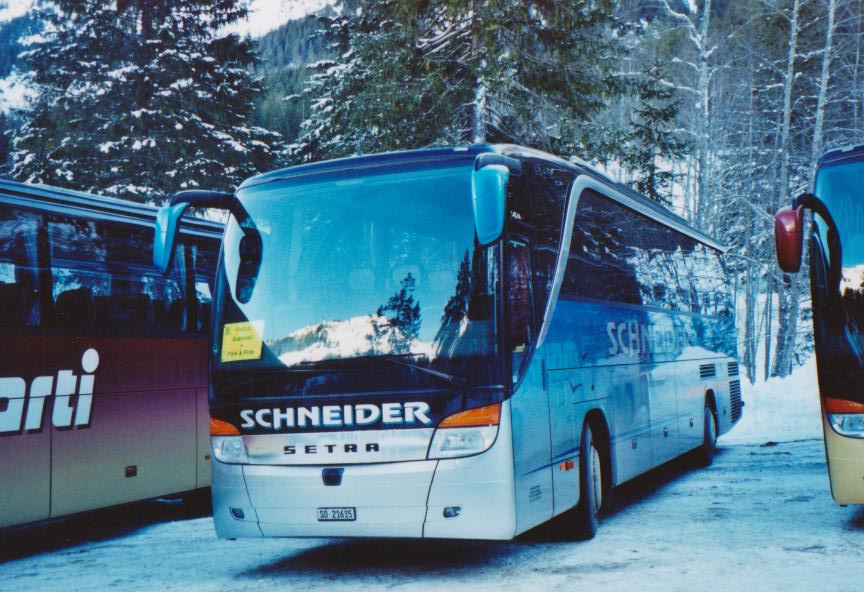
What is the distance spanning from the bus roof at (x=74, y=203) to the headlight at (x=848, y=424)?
22.1 feet

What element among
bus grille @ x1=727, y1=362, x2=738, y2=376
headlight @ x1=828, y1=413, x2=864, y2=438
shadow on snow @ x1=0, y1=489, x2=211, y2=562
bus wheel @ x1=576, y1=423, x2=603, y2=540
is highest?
bus grille @ x1=727, y1=362, x2=738, y2=376

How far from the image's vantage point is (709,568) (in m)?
6.72

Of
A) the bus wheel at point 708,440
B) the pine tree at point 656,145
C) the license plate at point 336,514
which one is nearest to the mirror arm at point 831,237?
the license plate at point 336,514

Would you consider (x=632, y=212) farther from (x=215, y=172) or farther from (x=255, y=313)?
(x=215, y=172)

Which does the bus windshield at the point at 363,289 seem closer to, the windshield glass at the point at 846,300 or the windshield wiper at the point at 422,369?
the windshield wiper at the point at 422,369

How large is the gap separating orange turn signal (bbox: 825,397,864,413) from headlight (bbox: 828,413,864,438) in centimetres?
3

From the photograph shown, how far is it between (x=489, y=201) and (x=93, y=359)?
4.65 meters

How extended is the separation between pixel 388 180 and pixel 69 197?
371 cm

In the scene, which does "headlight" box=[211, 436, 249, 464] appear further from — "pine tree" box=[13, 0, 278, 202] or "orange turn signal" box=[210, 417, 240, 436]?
"pine tree" box=[13, 0, 278, 202]

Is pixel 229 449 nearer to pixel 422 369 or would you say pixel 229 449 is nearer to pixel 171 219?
pixel 422 369

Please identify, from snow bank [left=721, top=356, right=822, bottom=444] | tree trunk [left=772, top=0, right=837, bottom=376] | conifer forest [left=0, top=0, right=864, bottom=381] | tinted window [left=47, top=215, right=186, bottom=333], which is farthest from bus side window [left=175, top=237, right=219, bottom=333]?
tree trunk [left=772, top=0, right=837, bottom=376]

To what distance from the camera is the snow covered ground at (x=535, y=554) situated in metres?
6.60

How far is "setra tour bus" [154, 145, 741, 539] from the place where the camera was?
21.6ft

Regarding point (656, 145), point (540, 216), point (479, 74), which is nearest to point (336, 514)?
point (540, 216)
